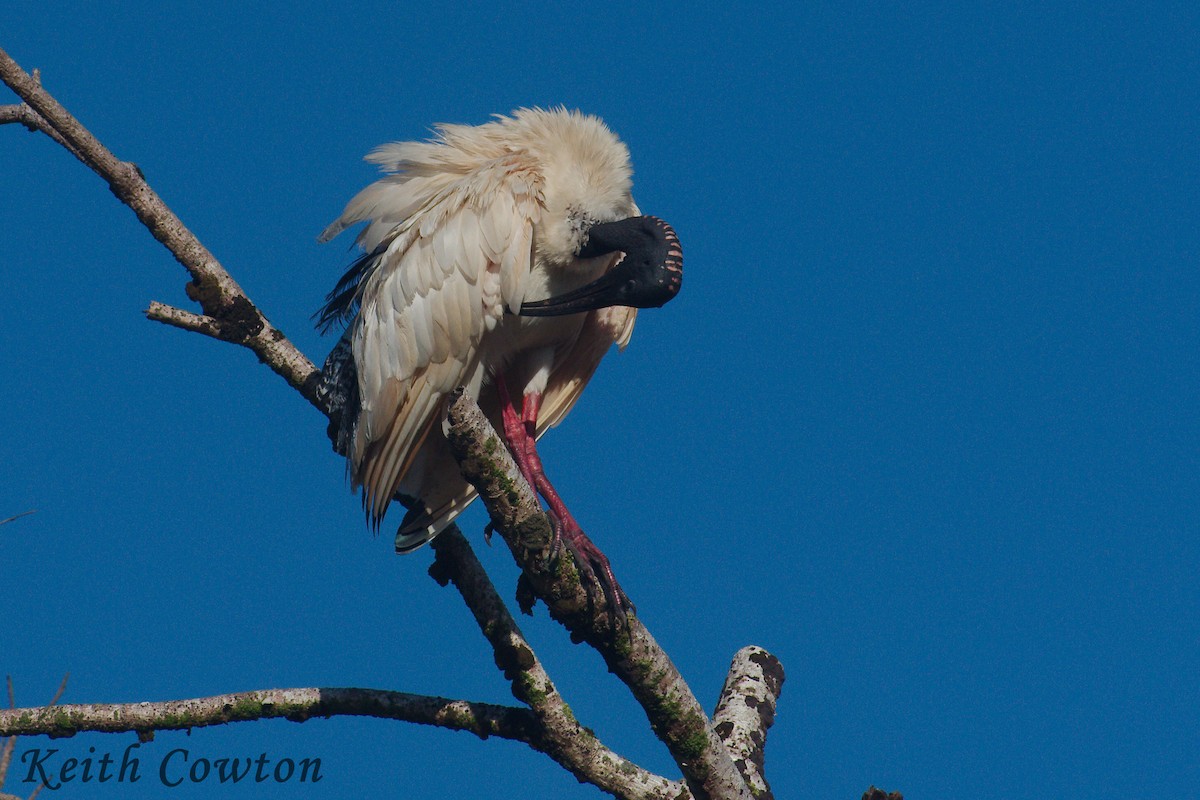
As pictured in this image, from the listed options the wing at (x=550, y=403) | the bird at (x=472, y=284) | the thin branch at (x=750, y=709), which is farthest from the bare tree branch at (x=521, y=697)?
the bird at (x=472, y=284)

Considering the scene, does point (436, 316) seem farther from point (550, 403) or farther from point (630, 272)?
point (550, 403)

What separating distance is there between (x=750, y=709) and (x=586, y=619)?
1.40m

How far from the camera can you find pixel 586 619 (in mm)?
4898

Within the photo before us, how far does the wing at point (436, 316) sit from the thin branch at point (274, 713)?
4.30 feet

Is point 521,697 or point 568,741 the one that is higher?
point 521,697

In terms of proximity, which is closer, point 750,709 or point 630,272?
point 750,709

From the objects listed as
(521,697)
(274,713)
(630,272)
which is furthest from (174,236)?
(521,697)

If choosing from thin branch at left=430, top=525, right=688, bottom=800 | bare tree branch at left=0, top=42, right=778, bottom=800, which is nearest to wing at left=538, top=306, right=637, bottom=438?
bare tree branch at left=0, top=42, right=778, bottom=800

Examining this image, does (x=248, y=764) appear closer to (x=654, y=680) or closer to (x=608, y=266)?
(x=654, y=680)

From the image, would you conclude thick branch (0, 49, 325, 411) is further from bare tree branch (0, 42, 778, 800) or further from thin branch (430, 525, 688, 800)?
thin branch (430, 525, 688, 800)

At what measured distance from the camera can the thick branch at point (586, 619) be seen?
4.79 meters

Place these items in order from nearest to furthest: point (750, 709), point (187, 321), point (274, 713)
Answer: point (274, 713) → point (750, 709) → point (187, 321)

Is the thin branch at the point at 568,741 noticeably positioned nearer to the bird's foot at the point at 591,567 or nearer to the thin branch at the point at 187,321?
the bird's foot at the point at 591,567

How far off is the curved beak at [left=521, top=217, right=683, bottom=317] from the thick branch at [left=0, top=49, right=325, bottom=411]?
123 centimetres
